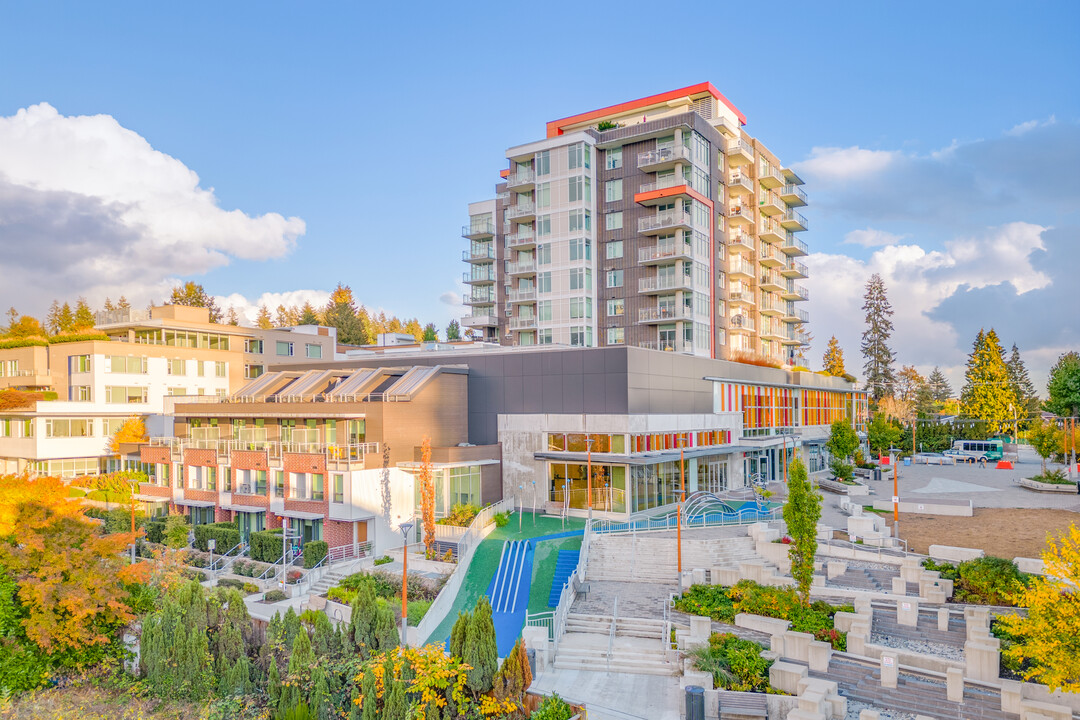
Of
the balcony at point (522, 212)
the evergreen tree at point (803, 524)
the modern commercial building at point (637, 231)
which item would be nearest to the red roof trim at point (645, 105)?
the modern commercial building at point (637, 231)

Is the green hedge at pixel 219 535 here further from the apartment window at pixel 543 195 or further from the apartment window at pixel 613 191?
the apartment window at pixel 613 191

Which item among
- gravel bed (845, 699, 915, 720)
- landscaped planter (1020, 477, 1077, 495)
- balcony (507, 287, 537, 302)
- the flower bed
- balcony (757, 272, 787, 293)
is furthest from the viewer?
balcony (757, 272, 787, 293)

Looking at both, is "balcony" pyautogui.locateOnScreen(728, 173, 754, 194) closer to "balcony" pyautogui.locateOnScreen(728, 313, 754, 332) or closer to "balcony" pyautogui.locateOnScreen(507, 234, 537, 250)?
"balcony" pyautogui.locateOnScreen(728, 313, 754, 332)

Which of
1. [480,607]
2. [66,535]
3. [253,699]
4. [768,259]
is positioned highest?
[768,259]

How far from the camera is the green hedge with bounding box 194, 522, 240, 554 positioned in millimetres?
35219

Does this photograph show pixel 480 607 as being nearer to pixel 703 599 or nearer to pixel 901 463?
pixel 703 599

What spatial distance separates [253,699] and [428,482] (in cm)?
1385

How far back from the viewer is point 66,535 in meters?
21.8

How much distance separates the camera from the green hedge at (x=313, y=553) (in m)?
31.7

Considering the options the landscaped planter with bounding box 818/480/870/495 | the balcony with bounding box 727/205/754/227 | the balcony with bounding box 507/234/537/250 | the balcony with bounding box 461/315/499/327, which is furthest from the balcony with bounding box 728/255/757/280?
the balcony with bounding box 461/315/499/327

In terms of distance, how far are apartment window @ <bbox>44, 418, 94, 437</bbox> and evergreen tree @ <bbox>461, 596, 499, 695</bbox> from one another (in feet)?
156

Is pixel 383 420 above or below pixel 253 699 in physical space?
above

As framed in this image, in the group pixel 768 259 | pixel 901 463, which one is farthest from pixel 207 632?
pixel 901 463

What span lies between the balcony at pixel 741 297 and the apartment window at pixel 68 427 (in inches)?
2085
